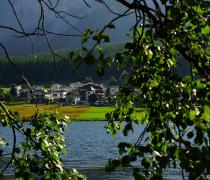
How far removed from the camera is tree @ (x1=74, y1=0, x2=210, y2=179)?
11.6 feet

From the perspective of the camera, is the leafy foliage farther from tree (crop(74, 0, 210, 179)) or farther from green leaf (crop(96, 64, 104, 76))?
green leaf (crop(96, 64, 104, 76))

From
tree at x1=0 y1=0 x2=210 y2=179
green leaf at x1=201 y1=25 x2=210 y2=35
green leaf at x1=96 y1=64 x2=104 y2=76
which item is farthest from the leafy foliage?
green leaf at x1=201 y1=25 x2=210 y2=35

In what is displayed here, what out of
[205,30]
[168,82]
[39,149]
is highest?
[205,30]

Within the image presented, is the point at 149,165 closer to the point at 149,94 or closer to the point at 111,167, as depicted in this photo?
the point at 111,167

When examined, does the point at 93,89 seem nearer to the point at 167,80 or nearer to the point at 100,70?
the point at 167,80

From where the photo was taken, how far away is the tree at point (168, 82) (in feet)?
11.6

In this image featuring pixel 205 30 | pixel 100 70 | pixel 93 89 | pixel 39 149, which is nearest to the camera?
pixel 100 70

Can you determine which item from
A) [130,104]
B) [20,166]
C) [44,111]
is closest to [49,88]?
[44,111]

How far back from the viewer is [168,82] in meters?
4.20

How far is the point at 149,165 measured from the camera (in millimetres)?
4074

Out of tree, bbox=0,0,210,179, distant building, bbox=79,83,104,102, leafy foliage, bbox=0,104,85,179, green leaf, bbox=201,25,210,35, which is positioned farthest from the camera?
distant building, bbox=79,83,104,102

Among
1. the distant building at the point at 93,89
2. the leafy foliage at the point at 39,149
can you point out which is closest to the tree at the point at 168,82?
the leafy foliage at the point at 39,149

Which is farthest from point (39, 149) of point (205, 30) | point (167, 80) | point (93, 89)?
point (93, 89)

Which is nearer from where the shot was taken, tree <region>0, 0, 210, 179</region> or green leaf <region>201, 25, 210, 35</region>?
tree <region>0, 0, 210, 179</region>
